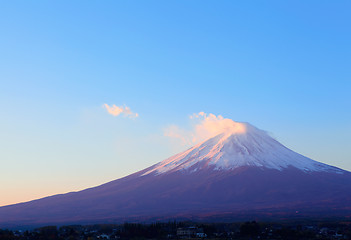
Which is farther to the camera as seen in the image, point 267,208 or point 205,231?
point 267,208

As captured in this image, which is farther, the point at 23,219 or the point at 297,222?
the point at 23,219

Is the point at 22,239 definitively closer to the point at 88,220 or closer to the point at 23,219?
the point at 88,220

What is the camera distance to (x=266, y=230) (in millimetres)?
101062

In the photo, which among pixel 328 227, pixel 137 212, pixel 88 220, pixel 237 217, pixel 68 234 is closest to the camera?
pixel 68 234

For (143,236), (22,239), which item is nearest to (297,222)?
(143,236)

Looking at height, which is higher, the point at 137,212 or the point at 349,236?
the point at 137,212

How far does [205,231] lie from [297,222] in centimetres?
3391

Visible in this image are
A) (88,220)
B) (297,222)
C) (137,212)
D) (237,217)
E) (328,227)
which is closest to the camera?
(328,227)

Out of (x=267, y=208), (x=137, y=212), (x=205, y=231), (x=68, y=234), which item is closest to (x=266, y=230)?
(x=205, y=231)

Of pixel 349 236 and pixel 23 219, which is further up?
pixel 23 219

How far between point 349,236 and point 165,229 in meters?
36.0

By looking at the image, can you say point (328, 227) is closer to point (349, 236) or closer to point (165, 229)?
point (349, 236)

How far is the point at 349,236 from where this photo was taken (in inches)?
3644

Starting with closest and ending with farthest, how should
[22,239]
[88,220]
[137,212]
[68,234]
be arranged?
[22,239], [68,234], [88,220], [137,212]
